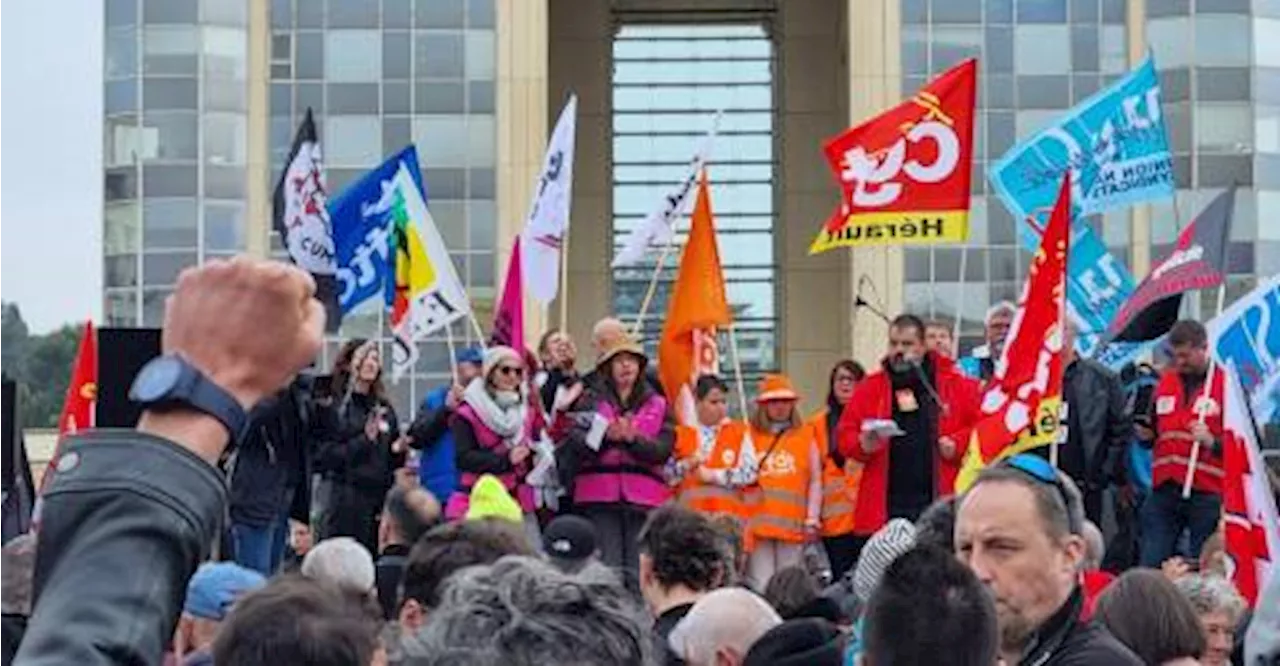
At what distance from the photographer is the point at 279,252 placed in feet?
145

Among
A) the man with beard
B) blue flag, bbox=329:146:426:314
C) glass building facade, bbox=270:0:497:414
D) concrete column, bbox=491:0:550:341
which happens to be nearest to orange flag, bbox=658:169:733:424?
blue flag, bbox=329:146:426:314

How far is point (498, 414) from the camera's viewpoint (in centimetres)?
1424

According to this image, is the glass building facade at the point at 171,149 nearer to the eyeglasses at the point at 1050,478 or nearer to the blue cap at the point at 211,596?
the blue cap at the point at 211,596

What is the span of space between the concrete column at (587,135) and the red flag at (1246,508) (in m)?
43.7

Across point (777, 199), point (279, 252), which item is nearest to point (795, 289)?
point (777, 199)

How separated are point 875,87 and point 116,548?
4442 cm

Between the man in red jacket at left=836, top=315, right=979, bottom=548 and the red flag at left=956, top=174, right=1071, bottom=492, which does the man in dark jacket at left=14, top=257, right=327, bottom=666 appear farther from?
the man in red jacket at left=836, top=315, right=979, bottom=548

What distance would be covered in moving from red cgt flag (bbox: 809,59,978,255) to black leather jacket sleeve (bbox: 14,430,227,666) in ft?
48.1

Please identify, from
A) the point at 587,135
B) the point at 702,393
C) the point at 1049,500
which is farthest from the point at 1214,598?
the point at 587,135

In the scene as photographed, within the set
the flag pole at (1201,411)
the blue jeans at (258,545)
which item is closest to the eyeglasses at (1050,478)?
the blue jeans at (258,545)

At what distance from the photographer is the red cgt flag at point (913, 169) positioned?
1652 cm

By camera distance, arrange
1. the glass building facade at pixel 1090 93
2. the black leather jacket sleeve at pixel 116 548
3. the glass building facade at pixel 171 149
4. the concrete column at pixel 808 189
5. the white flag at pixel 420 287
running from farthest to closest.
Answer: the concrete column at pixel 808 189
the glass building facade at pixel 171 149
the glass building facade at pixel 1090 93
the white flag at pixel 420 287
the black leather jacket sleeve at pixel 116 548

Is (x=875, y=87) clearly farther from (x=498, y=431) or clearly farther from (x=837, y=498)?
(x=498, y=431)

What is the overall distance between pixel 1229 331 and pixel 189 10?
116 feet
